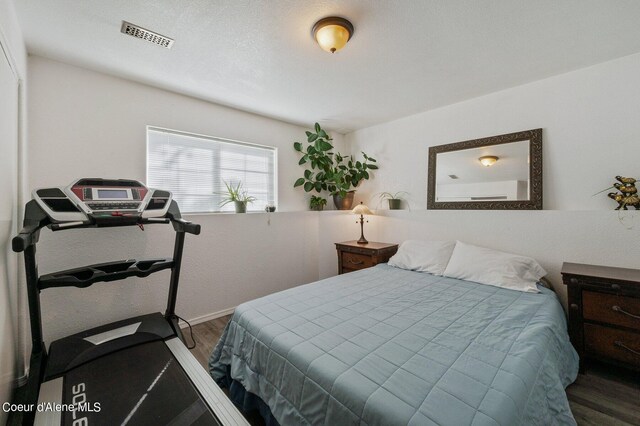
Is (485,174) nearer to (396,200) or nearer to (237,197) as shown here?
(396,200)

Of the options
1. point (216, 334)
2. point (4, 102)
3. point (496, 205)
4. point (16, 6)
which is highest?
point (16, 6)

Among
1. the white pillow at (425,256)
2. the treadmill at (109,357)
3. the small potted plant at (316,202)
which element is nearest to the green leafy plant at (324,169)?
the small potted plant at (316,202)

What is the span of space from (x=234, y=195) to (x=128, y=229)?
3.65 feet

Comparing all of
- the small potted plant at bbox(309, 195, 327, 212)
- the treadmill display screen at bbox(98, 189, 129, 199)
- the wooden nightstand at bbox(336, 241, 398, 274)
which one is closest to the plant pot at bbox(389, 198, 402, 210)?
the wooden nightstand at bbox(336, 241, 398, 274)

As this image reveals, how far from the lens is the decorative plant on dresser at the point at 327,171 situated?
12.1 ft

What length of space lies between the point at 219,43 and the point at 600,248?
3414mm

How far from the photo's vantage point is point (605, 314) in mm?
1810

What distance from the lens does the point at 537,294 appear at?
79.6 inches

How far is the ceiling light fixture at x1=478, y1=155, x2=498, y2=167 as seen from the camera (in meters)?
2.77

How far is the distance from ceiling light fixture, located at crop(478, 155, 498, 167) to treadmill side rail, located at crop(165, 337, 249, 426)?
3055 mm

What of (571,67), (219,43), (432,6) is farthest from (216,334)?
(571,67)

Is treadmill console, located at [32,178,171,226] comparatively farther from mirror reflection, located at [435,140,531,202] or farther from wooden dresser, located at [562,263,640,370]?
wooden dresser, located at [562,263,640,370]

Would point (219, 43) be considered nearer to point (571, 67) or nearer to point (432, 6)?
point (432, 6)

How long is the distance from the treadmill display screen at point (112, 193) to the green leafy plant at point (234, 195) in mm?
1353
